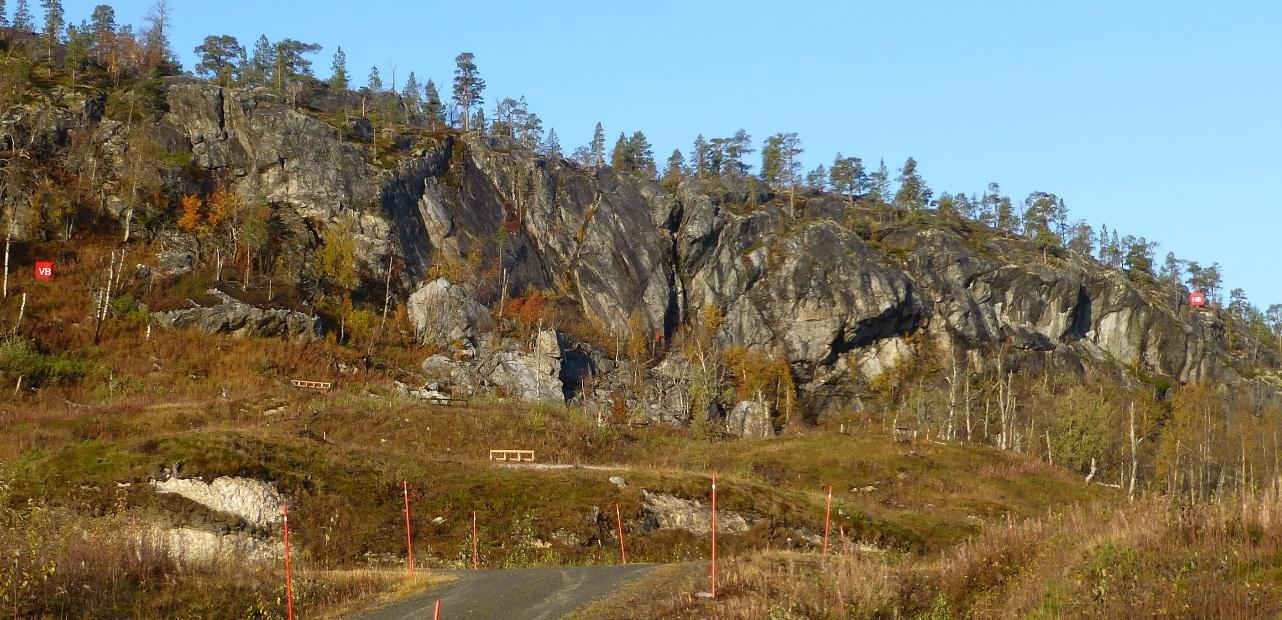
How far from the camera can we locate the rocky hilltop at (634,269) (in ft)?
326

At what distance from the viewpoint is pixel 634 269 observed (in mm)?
122562

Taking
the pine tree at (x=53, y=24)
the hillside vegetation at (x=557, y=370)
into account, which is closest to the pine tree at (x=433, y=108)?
the hillside vegetation at (x=557, y=370)

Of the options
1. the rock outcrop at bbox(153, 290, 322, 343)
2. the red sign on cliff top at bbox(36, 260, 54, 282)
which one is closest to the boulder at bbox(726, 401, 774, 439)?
the rock outcrop at bbox(153, 290, 322, 343)

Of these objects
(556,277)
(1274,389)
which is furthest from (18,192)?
(1274,389)

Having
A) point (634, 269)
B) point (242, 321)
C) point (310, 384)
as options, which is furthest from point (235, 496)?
A: point (634, 269)

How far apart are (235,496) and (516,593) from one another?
16403mm

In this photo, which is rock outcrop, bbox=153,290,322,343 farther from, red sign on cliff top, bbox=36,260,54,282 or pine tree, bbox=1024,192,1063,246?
pine tree, bbox=1024,192,1063,246

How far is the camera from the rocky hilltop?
99.3m

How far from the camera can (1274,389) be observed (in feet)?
453

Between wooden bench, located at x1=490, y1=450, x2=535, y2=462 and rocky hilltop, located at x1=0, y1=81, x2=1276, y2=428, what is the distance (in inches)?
1535

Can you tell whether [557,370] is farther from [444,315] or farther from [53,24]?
[53,24]

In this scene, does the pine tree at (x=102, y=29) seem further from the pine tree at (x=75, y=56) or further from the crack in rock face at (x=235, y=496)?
the crack in rock face at (x=235, y=496)

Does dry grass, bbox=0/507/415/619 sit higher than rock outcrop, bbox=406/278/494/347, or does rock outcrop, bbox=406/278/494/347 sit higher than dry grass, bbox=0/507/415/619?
rock outcrop, bbox=406/278/494/347

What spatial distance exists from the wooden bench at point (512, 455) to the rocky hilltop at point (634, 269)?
3900cm
